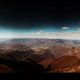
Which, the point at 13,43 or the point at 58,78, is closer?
the point at 58,78

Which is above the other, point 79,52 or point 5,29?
point 5,29

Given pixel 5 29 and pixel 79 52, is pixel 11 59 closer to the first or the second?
pixel 5 29

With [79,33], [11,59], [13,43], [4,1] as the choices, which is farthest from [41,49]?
[4,1]

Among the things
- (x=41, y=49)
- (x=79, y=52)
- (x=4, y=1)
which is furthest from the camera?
(x=41, y=49)

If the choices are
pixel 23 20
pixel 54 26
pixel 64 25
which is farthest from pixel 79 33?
pixel 23 20

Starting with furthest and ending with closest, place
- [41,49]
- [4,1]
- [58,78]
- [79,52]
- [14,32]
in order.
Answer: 1. [41,49]
2. [79,52]
3. [14,32]
4. [4,1]
5. [58,78]

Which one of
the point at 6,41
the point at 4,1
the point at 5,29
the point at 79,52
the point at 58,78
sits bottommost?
the point at 58,78

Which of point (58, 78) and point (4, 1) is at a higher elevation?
point (4, 1)

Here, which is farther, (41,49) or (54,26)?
(41,49)

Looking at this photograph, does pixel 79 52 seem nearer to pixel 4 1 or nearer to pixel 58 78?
pixel 58 78
